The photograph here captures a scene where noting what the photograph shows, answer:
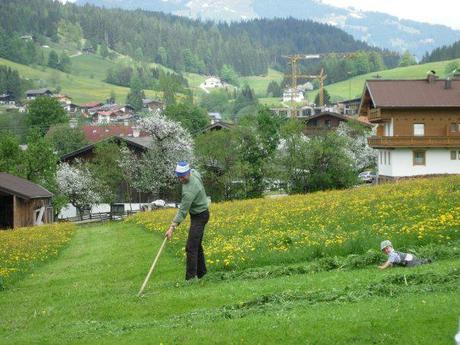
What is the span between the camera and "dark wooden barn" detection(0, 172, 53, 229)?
5512 cm

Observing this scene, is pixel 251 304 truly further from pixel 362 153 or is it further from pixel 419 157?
pixel 362 153

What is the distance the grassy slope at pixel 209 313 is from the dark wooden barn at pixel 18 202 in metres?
35.7

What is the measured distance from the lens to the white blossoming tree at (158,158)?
8538 cm

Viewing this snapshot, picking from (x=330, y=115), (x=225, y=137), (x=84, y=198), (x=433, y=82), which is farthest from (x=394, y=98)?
(x=330, y=115)

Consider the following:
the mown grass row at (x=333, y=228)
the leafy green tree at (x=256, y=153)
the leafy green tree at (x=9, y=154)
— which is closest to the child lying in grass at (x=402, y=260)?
the mown grass row at (x=333, y=228)

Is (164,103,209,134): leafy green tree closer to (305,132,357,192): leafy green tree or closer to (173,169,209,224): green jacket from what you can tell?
(305,132,357,192): leafy green tree

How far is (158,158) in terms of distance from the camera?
283 ft

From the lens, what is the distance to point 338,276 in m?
15.3

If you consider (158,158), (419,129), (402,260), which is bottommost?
(158,158)

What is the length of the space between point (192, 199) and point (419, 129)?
6100 cm

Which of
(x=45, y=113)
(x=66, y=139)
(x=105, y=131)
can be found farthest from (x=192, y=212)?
(x=45, y=113)

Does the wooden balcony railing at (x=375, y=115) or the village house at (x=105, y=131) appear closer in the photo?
the wooden balcony railing at (x=375, y=115)

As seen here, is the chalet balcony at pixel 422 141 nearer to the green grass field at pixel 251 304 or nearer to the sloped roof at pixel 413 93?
the sloped roof at pixel 413 93

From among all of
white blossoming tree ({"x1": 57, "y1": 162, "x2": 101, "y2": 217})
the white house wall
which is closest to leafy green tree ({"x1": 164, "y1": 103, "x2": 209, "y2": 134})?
white blossoming tree ({"x1": 57, "y1": 162, "x2": 101, "y2": 217})
